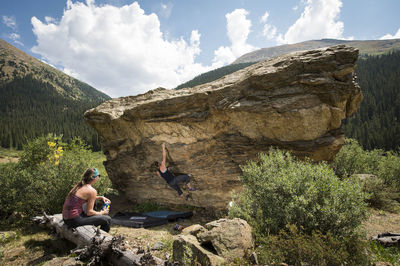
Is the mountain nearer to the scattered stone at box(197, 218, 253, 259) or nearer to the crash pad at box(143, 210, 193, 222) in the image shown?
the crash pad at box(143, 210, 193, 222)

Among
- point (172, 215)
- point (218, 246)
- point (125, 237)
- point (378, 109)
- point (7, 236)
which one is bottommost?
point (172, 215)

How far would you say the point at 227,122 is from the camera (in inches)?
454

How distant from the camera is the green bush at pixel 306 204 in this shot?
523 centimetres

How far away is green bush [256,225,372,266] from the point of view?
4.18 m

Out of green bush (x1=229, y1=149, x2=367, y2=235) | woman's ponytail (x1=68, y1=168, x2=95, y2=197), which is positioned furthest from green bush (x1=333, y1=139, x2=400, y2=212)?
woman's ponytail (x1=68, y1=168, x2=95, y2=197)


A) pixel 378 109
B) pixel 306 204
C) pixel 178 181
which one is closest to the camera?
pixel 306 204

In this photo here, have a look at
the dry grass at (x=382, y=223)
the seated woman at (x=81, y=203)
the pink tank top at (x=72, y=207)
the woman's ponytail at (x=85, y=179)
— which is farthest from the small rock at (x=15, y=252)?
the dry grass at (x=382, y=223)

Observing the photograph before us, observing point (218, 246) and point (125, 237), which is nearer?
point (218, 246)

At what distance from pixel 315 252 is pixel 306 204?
144 cm

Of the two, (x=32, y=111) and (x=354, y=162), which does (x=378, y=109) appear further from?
(x=32, y=111)

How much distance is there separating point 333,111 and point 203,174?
27.8ft

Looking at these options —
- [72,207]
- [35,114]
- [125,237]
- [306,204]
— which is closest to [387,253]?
[306,204]

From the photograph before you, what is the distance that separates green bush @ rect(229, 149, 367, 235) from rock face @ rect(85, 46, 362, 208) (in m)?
4.23

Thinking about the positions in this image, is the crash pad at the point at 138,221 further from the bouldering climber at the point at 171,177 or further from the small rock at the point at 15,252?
the small rock at the point at 15,252
